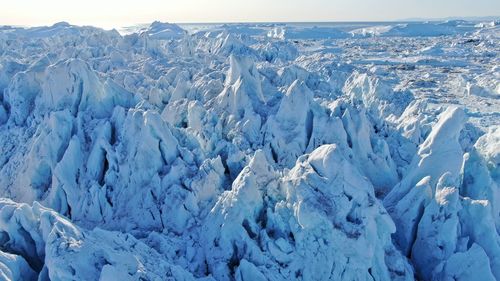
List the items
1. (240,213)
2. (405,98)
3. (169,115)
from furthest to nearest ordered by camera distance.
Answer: (405,98) < (169,115) < (240,213)

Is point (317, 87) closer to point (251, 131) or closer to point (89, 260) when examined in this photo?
point (251, 131)

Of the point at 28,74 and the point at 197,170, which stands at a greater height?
the point at 28,74

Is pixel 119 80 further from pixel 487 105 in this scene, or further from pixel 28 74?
pixel 487 105

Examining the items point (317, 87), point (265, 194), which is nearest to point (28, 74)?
point (265, 194)

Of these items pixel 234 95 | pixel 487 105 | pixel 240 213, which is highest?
pixel 234 95

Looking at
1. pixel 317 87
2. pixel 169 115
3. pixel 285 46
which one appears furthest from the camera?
pixel 285 46

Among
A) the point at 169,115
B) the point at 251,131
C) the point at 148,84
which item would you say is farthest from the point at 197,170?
the point at 148,84

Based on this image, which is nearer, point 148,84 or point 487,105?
point 148,84
